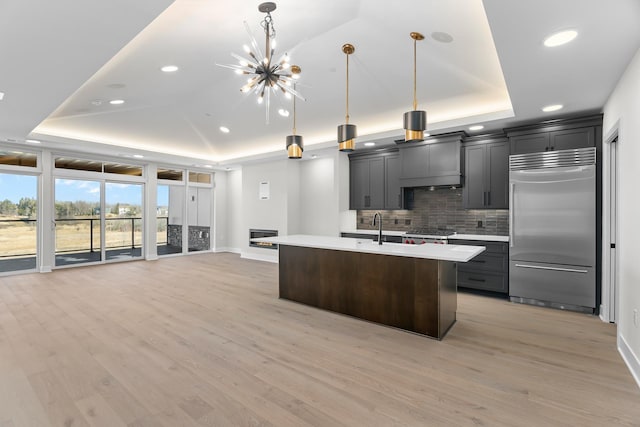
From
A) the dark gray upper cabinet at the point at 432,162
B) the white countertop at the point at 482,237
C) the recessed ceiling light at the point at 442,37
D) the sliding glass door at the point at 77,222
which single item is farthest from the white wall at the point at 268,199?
the recessed ceiling light at the point at 442,37

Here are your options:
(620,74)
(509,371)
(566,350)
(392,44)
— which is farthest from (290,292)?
(620,74)

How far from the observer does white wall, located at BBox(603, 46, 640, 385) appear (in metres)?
2.66

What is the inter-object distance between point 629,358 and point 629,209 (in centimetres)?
126

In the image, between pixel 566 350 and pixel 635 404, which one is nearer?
pixel 635 404

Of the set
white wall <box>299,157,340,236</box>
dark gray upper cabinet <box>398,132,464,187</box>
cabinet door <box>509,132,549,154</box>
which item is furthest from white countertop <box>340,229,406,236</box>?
cabinet door <box>509,132,549,154</box>

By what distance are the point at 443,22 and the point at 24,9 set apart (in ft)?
10.9

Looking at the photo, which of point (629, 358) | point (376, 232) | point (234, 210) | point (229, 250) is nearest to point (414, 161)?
point (376, 232)

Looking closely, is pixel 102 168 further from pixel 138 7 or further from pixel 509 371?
pixel 509 371

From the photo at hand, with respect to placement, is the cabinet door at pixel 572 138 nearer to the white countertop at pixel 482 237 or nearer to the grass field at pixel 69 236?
the white countertop at pixel 482 237

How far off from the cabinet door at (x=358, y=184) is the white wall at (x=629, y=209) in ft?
12.8

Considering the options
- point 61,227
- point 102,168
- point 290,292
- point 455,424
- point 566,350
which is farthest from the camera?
point 102,168

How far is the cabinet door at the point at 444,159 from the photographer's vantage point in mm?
5309

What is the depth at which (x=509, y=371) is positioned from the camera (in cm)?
263

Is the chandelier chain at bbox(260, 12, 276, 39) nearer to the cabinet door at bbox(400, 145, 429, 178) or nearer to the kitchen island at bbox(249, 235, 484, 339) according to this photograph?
the kitchen island at bbox(249, 235, 484, 339)
